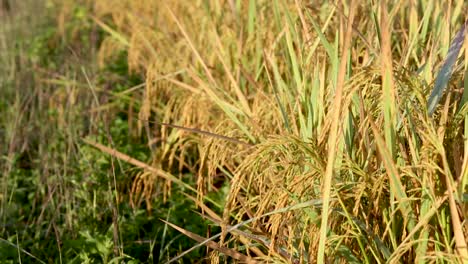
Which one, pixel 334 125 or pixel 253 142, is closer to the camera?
pixel 334 125

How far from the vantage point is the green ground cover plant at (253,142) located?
6.32 feet

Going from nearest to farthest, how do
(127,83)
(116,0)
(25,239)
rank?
(25,239) < (127,83) < (116,0)

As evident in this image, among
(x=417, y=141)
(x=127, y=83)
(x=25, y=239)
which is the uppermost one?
(x=417, y=141)

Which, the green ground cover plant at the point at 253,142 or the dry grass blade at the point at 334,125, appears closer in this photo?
the dry grass blade at the point at 334,125

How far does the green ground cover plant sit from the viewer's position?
1.93 metres

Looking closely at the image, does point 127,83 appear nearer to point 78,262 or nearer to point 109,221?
point 109,221

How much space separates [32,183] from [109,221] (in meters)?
0.50

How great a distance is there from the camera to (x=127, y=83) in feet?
13.6

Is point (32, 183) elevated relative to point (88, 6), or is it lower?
lower

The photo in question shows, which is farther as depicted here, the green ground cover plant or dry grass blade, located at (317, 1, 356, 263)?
the green ground cover plant

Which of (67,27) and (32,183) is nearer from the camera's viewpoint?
(32,183)

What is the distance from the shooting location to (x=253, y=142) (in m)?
2.64

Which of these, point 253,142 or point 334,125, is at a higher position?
point 334,125

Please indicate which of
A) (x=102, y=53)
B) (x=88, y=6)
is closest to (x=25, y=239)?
(x=102, y=53)
